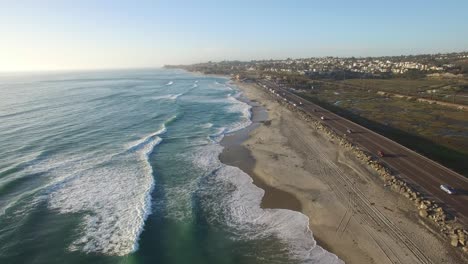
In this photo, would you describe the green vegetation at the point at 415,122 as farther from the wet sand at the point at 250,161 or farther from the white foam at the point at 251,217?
the white foam at the point at 251,217

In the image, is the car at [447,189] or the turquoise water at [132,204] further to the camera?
the car at [447,189]

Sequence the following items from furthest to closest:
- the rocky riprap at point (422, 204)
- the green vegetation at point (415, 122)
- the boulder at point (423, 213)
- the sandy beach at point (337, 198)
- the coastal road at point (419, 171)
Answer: the green vegetation at point (415, 122) → the coastal road at point (419, 171) → the boulder at point (423, 213) → the rocky riprap at point (422, 204) → the sandy beach at point (337, 198)

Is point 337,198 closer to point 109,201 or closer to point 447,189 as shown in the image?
point 447,189

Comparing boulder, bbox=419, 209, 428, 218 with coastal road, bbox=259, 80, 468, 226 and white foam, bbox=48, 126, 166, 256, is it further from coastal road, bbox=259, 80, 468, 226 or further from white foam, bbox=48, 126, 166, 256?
white foam, bbox=48, 126, 166, 256

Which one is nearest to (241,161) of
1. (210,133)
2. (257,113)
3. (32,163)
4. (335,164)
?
(335,164)

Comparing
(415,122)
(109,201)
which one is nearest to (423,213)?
(109,201)

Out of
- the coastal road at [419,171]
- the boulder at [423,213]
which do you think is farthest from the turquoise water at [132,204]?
the coastal road at [419,171]

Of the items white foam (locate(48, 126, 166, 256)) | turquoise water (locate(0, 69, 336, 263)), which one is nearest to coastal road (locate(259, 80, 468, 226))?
turquoise water (locate(0, 69, 336, 263))

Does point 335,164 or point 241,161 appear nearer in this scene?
point 335,164

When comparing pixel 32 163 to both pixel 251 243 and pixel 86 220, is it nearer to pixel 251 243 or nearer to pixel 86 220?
pixel 86 220
